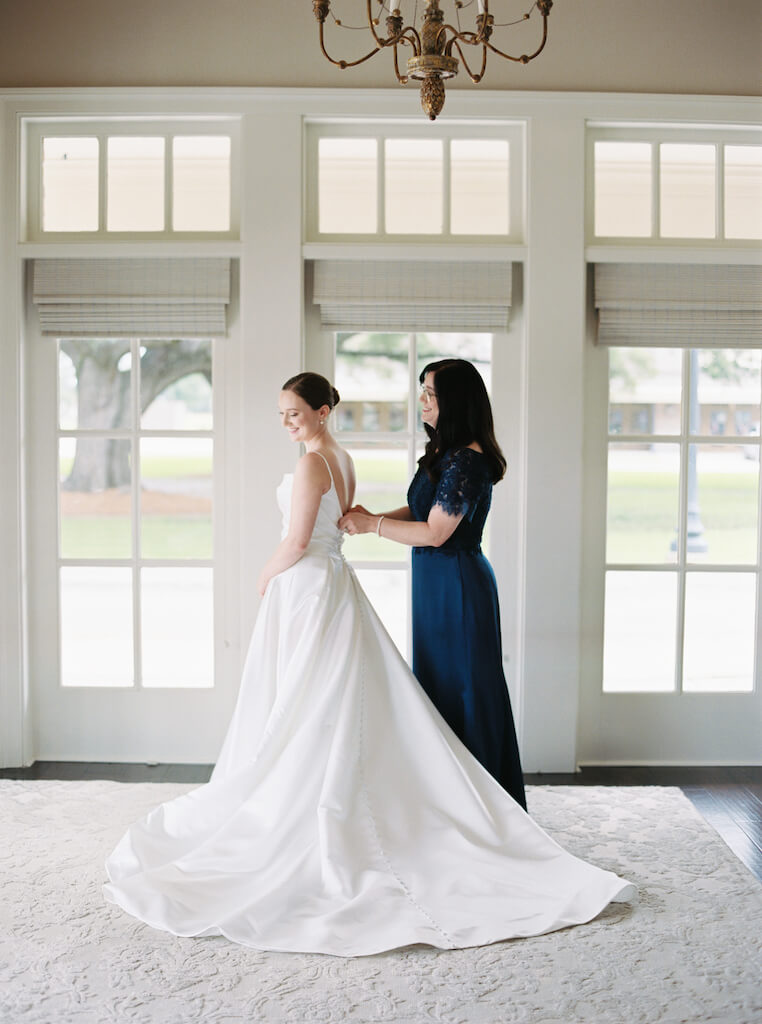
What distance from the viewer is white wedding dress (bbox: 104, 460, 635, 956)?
249 centimetres

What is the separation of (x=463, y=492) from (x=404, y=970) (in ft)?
4.40

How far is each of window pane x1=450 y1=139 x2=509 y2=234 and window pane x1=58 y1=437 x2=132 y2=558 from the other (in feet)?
5.62

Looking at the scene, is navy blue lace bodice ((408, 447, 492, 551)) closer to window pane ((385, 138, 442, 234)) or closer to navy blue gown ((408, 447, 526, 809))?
navy blue gown ((408, 447, 526, 809))

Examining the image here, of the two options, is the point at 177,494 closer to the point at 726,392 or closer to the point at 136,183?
the point at 136,183

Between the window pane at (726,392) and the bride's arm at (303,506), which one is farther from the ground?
the window pane at (726,392)

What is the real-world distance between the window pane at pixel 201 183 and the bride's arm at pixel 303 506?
4.98 ft

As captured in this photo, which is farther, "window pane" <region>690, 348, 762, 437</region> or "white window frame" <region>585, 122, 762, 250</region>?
"window pane" <region>690, 348, 762, 437</region>

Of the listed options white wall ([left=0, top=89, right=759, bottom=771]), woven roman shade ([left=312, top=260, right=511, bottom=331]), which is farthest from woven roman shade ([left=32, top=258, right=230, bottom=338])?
woven roman shade ([left=312, top=260, right=511, bottom=331])

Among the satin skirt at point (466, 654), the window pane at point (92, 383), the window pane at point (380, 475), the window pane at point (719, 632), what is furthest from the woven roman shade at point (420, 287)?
the window pane at point (719, 632)

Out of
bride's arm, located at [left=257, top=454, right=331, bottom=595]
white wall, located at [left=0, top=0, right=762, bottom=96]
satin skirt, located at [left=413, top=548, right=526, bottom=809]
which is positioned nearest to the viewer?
bride's arm, located at [left=257, top=454, right=331, bottom=595]

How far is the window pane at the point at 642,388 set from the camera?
158 inches

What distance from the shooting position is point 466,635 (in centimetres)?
302

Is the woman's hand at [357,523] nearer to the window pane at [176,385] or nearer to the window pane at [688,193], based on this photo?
the window pane at [176,385]

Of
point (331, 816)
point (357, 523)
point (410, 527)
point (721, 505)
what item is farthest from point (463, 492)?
point (721, 505)
